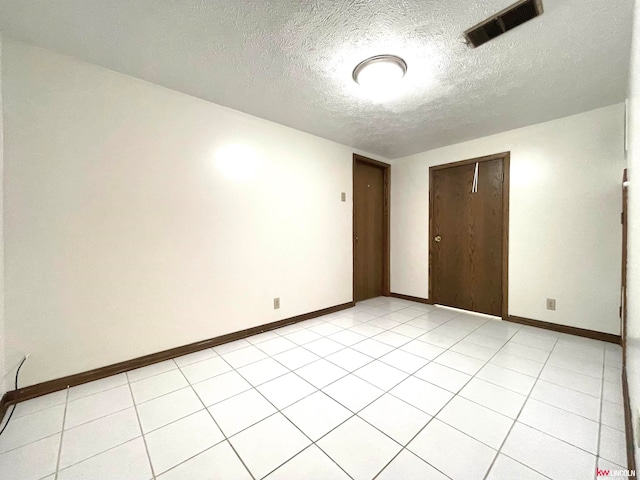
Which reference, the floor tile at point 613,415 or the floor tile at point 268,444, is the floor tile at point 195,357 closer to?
the floor tile at point 268,444

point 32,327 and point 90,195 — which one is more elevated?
point 90,195

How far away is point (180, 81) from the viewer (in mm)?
2135

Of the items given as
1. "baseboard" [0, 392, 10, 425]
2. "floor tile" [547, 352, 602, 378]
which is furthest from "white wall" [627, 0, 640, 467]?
"baseboard" [0, 392, 10, 425]

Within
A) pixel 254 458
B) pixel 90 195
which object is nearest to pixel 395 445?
pixel 254 458

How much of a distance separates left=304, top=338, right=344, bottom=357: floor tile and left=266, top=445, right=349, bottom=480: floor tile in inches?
41.9

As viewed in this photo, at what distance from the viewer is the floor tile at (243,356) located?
2.17 meters

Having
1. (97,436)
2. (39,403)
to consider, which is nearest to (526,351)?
(97,436)

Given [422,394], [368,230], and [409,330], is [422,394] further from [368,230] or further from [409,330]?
[368,230]

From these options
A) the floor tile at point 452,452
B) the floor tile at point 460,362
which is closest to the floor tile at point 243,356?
the floor tile at point 452,452

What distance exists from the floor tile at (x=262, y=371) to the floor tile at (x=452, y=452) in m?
1.08

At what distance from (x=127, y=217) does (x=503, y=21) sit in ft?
9.72

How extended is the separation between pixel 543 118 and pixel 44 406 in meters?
5.11

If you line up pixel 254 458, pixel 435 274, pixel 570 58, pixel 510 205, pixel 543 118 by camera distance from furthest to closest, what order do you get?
1. pixel 435 274
2. pixel 510 205
3. pixel 543 118
4. pixel 570 58
5. pixel 254 458

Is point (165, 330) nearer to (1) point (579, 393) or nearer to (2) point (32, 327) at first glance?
(2) point (32, 327)
